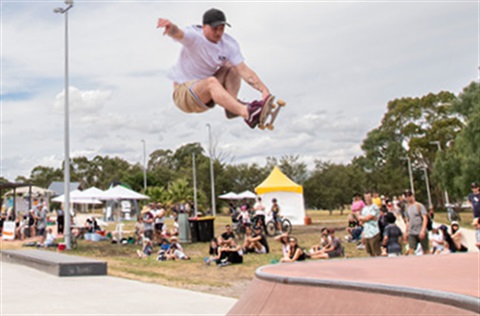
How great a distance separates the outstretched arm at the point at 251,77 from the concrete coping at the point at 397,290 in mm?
2122

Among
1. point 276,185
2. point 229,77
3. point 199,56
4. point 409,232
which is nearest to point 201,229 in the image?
point 276,185

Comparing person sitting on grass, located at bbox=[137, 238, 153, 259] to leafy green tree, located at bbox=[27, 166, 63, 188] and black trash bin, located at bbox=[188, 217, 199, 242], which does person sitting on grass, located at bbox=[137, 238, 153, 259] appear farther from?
leafy green tree, located at bbox=[27, 166, 63, 188]

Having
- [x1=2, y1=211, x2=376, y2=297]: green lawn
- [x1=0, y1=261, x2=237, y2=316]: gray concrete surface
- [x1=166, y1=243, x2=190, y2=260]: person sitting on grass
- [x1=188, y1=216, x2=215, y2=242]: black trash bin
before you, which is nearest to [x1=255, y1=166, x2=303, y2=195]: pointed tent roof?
[x1=188, y1=216, x2=215, y2=242]: black trash bin

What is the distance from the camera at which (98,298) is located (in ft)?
30.9

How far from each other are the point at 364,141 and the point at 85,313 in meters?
65.1

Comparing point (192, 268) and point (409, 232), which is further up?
point (409, 232)

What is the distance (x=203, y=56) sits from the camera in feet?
18.3

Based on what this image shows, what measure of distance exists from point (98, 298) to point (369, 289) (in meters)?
6.09

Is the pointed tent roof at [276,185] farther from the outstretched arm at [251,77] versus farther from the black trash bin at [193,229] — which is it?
the outstretched arm at [251,77]

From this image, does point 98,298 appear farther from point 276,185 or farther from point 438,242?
point 276,185

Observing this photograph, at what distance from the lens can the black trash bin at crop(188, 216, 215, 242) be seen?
69.8 ft

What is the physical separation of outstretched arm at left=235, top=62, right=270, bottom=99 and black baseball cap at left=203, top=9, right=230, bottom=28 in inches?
22.3

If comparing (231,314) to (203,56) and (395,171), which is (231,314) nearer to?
(203,56)

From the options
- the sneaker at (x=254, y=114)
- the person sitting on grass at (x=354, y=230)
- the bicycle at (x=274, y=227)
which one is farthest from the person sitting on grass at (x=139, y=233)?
the sneaker at (x=254, y=114)
